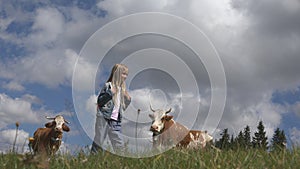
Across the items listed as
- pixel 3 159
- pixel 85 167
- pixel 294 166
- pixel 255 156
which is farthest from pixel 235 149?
pixel 3 159

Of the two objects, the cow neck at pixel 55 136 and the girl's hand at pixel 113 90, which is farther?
the cow neck at pixel 55 136

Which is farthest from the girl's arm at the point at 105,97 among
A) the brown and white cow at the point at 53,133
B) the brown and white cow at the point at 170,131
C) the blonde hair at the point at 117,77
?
the brown and white cow at the point at 53,133

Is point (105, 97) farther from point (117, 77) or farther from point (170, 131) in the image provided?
point (170, 131)

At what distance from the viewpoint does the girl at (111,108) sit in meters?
11.2

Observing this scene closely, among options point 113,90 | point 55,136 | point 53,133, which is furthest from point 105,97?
point 53,133

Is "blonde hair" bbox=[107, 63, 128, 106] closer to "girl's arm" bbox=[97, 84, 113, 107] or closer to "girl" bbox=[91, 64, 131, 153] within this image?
"girl" bbox=[91, 64, 131, 153]

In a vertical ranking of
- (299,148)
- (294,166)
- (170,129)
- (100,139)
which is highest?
(170,129)

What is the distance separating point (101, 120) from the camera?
37.0 ft

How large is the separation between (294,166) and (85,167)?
288 cm

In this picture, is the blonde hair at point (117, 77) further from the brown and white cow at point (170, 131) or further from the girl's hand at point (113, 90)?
the brown and white cow at point (170, 131)

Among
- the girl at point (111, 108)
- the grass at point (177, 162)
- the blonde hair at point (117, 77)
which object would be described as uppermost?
the blonde hair at point (117, 77)

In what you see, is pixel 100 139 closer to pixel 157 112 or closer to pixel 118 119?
pixel 118 119

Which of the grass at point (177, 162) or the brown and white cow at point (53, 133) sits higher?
the brown and white cow at point (53, 133)

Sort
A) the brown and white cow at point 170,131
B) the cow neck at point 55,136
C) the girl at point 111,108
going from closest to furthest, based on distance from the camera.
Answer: the girl at point 111,108 < the brown and white cow at point 170,131 < the cow neck at point 55,136
